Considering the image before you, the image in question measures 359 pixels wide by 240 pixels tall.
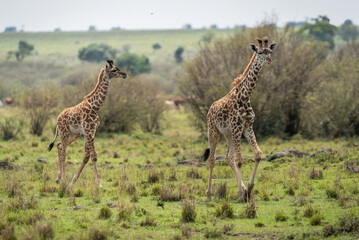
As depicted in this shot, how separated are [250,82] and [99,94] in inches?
166

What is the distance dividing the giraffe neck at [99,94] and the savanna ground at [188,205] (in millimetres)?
1928

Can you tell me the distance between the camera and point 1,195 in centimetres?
1115

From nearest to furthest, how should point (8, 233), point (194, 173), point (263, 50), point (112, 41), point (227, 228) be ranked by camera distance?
point (8, 233)
point (227, 228)
point (263, 50)
point (194, 173)
point (112, 41)

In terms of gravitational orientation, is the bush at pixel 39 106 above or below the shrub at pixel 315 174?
below

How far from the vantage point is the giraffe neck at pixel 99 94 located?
13.0 m

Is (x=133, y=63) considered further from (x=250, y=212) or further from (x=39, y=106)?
(x=250, y=212)

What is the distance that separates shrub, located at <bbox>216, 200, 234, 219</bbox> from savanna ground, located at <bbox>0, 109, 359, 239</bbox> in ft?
0.06

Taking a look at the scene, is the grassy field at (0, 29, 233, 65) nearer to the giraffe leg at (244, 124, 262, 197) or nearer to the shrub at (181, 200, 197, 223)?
the giraffe leg at (244, 124, 262, 197)

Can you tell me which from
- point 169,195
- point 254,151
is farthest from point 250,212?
point 169,195

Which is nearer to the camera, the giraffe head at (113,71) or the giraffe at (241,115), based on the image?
the giraffe at (241,115)

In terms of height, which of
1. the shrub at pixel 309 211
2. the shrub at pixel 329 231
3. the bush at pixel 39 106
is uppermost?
the shrub at pixel 329 231

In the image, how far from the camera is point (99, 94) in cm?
1308

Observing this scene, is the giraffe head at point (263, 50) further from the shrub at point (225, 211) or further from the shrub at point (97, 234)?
the shrub at point (97, 234)

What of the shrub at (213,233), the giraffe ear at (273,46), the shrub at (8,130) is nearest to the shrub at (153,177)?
the giraffe ear at (273,46)
